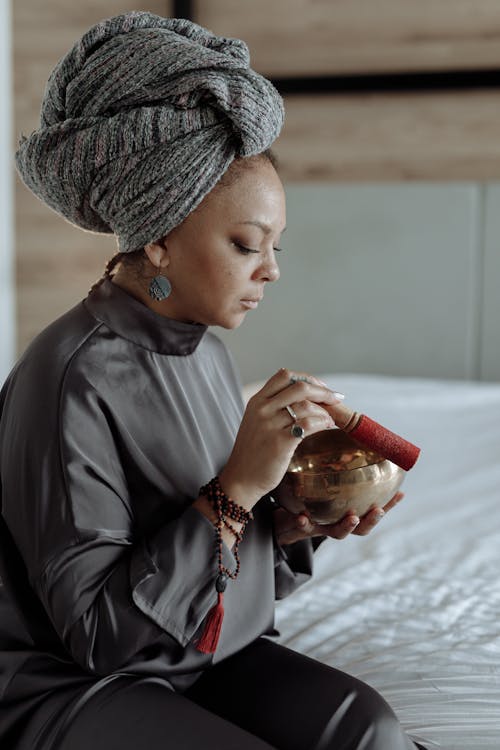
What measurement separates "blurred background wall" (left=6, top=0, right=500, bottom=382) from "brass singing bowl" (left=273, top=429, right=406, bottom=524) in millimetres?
2171

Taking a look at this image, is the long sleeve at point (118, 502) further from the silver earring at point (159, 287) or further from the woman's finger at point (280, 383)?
the woman's finger at point (280, 383)

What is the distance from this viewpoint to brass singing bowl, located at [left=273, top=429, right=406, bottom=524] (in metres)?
1.02

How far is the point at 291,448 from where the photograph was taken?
93cm

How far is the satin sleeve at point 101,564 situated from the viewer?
90 centimetres

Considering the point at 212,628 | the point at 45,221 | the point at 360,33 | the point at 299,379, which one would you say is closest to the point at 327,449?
the point at 299,379

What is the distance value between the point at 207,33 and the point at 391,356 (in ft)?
7.37

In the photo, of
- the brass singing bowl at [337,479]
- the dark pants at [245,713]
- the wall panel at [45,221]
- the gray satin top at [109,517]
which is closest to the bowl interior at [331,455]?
the brass singing bowl at [337,479]

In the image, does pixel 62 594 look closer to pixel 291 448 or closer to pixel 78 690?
pixel 78 690

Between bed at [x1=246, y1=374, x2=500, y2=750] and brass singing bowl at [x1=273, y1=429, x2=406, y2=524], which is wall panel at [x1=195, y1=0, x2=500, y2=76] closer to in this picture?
bed at [x1=246, y1=374, x2=500, y2=750]

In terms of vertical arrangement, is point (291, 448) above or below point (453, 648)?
above

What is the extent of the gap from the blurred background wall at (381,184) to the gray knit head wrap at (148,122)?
2198 millimetres

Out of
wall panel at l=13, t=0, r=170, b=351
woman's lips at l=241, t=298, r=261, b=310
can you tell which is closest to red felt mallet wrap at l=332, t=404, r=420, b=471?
woman's lips at l=241, t=298, r=261, b=310

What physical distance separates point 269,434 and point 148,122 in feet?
1.12

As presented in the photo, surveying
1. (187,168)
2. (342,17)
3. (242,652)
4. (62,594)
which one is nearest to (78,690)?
(62,594)
